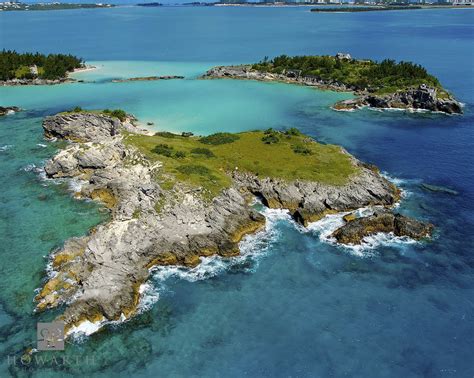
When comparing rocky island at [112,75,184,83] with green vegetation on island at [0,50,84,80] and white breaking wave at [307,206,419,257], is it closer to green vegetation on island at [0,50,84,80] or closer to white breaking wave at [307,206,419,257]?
green vegetation on island at [0,50,84,80]

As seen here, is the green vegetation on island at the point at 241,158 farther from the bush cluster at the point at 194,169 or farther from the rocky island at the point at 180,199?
the rocky island at the point at 180,199

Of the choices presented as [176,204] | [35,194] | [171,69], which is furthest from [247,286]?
[171,69]

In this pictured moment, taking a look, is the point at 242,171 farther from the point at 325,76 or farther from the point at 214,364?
the point at 325,76

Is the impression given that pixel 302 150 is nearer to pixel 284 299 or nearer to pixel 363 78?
pixel 284 299

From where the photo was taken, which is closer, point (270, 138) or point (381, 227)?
point (381, 227)

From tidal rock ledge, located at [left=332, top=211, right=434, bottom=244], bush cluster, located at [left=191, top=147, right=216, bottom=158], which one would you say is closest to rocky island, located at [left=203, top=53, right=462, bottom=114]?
bush cluster, located at [left=191, top=147, right=216, bottom=158]

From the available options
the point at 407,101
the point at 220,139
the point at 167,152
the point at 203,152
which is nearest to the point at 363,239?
the point at 203,152
